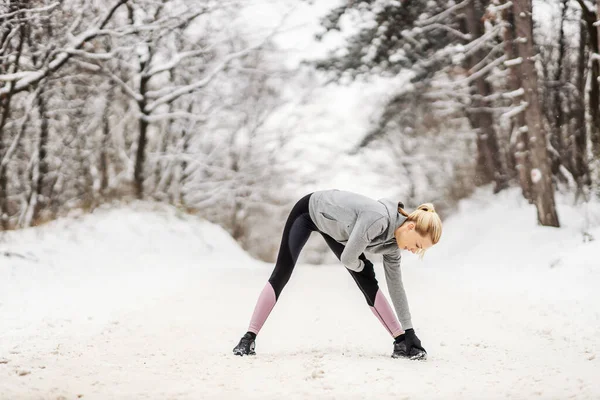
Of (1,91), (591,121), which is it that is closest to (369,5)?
(591,121)

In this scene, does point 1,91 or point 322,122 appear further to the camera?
point 322,122

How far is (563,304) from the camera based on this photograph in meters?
5.30

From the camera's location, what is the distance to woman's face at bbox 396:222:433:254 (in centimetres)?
329

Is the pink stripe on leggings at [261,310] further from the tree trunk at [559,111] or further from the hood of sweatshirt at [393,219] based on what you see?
the tree trunk at [559,111]

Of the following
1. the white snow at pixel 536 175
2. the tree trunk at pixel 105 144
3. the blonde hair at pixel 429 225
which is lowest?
the tree trunk at pixel 105 144

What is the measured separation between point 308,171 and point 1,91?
1648cm

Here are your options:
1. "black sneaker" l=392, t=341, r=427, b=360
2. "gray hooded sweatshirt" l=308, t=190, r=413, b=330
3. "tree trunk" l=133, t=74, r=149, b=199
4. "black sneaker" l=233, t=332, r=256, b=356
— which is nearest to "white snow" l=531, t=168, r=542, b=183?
"gray hooded sweatshirt" l=308, t=190, r=413, b=330

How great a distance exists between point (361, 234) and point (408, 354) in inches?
36.2

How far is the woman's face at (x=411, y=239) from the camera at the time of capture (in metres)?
3.29

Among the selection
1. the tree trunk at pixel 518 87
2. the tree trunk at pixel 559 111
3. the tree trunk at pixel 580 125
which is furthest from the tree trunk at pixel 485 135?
the tree trunk at pixel 518 87

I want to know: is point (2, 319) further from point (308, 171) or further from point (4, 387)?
point (308, 171)

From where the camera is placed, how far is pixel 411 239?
3.31 m

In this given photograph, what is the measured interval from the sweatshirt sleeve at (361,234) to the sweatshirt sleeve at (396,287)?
16.0 inches

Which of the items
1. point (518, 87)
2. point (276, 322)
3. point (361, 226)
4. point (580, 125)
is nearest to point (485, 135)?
point (580, 125)
